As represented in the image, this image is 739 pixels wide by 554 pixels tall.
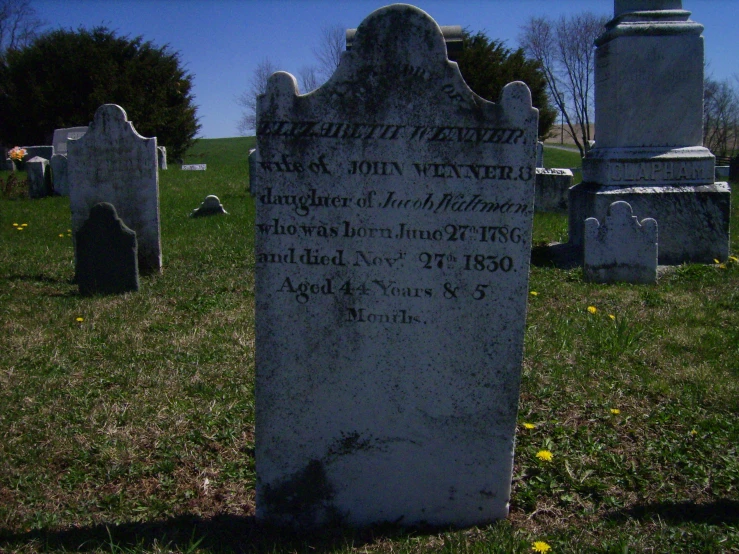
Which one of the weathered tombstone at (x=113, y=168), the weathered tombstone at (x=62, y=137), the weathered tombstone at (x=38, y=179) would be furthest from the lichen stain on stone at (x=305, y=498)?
the weathered tombstone at (x=62, y=137)

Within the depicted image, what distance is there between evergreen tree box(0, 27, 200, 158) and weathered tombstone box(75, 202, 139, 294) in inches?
883

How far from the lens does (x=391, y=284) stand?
282cm

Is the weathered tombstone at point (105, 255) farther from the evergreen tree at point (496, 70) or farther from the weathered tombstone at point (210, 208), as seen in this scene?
the evergreen tree at point (496, 70)

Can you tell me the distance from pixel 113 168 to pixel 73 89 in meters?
24.2

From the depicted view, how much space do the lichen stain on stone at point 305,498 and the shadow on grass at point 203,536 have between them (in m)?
0.06

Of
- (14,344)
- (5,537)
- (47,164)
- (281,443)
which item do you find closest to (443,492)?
(281,443)

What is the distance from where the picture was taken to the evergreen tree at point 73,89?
28.1 metres

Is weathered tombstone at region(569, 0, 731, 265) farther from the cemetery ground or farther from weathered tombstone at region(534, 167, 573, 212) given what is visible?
weathered tombstone at region(534, 167, 573, 212)

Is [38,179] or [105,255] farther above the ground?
[38,179]

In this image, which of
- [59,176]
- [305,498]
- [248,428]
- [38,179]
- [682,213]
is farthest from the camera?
[59,176]

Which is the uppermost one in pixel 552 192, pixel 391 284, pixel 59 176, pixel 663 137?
pixel 59 176

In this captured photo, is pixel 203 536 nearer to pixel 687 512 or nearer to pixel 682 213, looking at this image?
pixel 687 512

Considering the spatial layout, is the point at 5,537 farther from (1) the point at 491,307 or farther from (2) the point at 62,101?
(2) the point at 62,101

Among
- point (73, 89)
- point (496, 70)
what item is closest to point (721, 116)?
point (496, 70)
